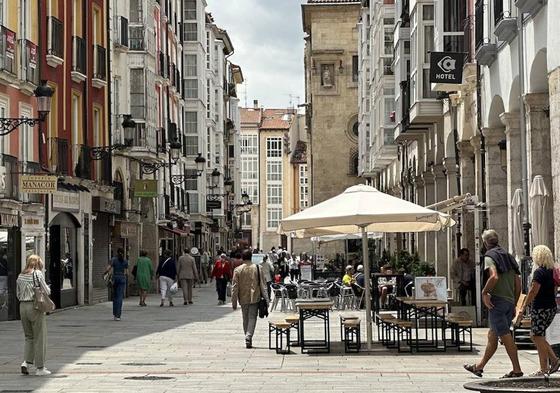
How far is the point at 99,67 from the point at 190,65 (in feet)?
112

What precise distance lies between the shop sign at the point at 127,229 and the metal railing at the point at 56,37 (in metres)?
9.98

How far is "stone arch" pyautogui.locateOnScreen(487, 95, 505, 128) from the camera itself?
2641cm

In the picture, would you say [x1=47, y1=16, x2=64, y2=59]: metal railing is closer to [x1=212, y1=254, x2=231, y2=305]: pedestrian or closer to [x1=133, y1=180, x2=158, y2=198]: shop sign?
[x1=212, y1=254, x2=231, y2=305]: pedestrian

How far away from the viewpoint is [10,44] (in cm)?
2948

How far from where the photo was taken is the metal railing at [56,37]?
33531 mm

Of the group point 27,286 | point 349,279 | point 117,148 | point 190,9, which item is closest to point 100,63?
point 117,148

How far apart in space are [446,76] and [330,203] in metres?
9.10

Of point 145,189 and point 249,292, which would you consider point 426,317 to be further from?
point 145,189

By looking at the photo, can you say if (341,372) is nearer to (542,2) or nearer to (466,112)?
(542,2)

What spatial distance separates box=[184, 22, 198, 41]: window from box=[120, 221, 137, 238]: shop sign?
95.7 feet

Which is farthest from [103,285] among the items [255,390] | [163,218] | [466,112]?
[255,390]

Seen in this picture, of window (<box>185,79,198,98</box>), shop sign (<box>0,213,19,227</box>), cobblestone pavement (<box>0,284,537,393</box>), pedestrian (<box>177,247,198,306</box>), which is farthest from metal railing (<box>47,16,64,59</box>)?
window (<box>185,79,198,98</box>)

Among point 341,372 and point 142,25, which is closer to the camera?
point 341,372

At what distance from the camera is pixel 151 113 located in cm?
4734
